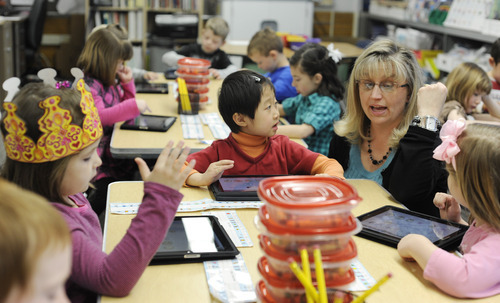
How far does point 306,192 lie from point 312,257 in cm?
13

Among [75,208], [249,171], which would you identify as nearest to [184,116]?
[249,171]

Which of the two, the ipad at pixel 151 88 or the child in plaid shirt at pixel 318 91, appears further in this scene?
the ipad at pixel 151 88

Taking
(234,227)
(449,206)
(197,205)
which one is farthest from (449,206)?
(197,205)

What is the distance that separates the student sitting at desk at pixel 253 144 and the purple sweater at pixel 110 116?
780 millimetres

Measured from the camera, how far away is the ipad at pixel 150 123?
8.48 feet

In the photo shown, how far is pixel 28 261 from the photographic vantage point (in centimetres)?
71

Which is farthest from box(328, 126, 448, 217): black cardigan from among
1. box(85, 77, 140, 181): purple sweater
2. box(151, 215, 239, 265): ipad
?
box(85, 77, 140, 181): purple sweater

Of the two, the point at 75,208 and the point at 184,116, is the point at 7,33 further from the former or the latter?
the point at 75,208

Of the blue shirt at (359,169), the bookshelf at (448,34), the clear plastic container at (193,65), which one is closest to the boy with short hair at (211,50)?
the clear plastic container at (193,65)

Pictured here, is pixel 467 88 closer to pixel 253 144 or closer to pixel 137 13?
pixel 253 144

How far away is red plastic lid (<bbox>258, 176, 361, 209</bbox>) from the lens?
0.94 meters

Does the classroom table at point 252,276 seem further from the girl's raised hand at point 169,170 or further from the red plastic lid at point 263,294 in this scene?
the girl's raised hand at point 169,170

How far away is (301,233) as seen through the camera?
3.04 ft

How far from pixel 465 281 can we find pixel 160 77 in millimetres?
3249
